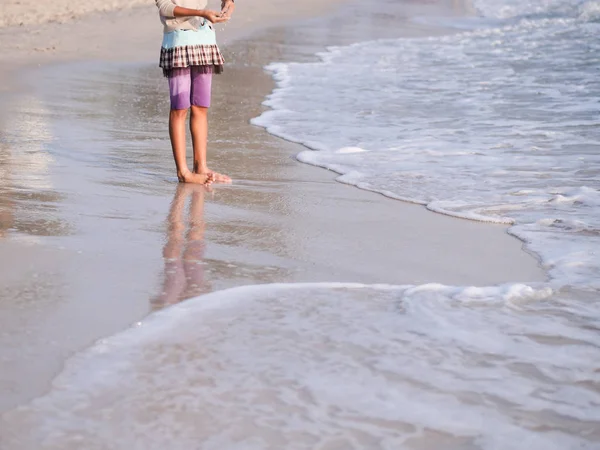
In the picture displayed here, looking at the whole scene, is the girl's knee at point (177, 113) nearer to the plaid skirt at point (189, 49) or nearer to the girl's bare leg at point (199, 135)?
the girl's bare leg at point (199, 135)

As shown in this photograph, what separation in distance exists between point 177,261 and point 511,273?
4.47 ft

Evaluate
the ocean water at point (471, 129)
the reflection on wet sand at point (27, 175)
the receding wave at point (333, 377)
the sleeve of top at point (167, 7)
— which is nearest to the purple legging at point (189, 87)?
the sleeve of top at point (167, 7)

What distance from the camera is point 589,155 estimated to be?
260 inches

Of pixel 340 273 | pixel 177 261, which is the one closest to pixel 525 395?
pixel 340 273

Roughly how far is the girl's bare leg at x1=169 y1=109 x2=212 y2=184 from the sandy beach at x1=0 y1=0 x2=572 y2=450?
121mm

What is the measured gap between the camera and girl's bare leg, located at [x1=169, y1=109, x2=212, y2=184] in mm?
5543

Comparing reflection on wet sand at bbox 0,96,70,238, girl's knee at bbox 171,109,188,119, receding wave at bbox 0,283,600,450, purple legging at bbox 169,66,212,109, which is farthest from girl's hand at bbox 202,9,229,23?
receding wave at bbox 0,283,600,450

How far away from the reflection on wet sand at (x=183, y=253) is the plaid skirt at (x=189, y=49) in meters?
0.75

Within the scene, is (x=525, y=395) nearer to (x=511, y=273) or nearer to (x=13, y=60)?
(x=511, y=273)

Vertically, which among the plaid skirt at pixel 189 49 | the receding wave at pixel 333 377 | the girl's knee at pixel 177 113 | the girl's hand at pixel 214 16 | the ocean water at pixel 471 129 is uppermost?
the girl's hand at pixel 214 16

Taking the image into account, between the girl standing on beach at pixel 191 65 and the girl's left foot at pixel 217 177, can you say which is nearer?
the girl standing on beach at pixel 191 65

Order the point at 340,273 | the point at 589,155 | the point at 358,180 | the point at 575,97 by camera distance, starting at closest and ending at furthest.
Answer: the point at 340,273
the point at 358,180
the point at 589,155
the point at 575,97

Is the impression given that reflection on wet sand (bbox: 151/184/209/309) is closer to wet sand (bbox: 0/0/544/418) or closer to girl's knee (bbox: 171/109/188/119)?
wet sand (bbox: 0/0/544/418)

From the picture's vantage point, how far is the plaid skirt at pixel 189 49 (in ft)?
17.8
